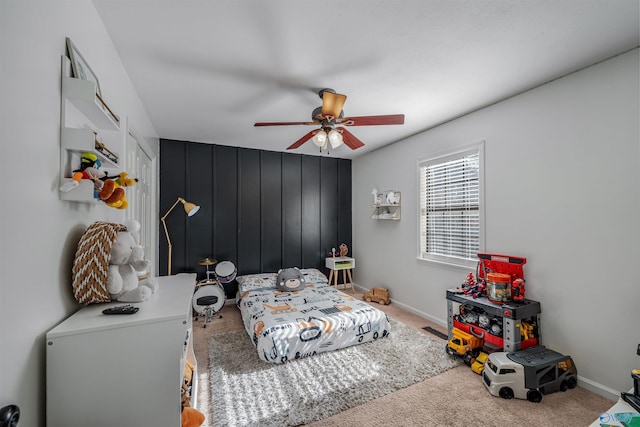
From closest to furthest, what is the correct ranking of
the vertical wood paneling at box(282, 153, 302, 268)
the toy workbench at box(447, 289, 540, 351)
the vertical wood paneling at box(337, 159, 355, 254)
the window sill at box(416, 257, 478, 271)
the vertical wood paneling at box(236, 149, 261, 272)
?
the toy workbench at box(447, 289, 540, 351) → the window sill at box(416, 257, 478, 271) → the vertical wood paneling at box(236, 149, 261, 272) → the vertical wood paneling at box(282, 153, 302, 268) → the vertical wood paneling at box(337, 159, 355, 254)

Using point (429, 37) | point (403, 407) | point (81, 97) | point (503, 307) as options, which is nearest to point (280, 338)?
point (403, 407)

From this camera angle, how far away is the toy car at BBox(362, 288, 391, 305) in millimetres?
4100

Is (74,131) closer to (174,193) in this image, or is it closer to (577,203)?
(174,193)

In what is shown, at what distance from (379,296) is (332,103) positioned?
9.90 ft

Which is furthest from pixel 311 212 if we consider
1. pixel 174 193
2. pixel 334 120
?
pixel 334 120

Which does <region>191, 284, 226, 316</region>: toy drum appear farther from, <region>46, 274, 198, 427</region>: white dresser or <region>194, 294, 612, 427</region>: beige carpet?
<region>46, 274, 198, 427</region>: white dresser

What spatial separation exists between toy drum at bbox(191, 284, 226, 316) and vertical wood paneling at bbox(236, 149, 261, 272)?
0.73m

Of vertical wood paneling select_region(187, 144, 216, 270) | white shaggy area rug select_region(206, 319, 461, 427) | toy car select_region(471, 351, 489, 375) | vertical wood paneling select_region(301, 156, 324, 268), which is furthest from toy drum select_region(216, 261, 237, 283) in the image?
toy car select_region(471, 351, 489, 375)

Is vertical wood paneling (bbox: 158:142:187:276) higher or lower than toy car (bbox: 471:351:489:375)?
higher

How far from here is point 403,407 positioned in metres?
1.91

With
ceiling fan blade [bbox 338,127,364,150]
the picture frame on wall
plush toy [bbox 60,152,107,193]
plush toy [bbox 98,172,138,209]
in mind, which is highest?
ceiling fan blade [bbox 338,127,364,150]

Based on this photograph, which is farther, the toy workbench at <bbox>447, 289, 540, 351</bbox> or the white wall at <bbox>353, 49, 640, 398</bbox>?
the toy workbench at <bbox>447, 289, 540, 351</bbox>

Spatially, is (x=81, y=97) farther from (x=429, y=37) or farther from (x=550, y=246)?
(x=550, y=246)

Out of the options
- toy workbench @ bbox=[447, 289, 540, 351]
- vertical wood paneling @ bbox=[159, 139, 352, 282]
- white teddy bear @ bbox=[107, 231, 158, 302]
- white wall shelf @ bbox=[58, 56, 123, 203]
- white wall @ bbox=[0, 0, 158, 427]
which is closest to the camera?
white wall @ bbox=[0, 0, 158, 427]
